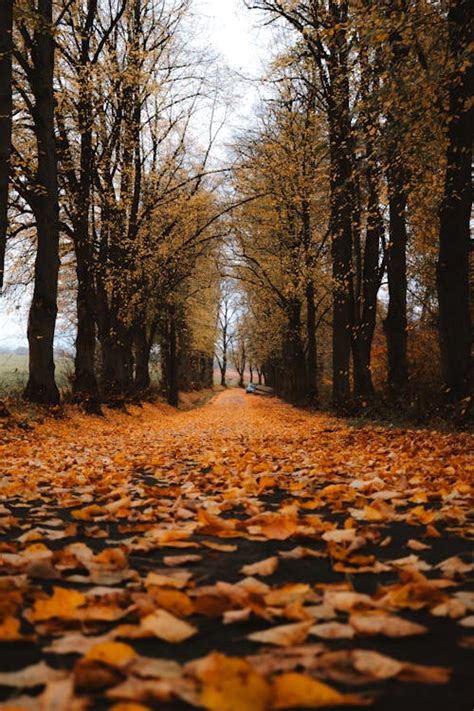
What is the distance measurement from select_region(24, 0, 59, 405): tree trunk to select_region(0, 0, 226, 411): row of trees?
0.02 meters

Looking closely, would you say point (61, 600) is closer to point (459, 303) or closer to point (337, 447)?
point (337, 447)

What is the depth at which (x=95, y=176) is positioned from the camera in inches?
655

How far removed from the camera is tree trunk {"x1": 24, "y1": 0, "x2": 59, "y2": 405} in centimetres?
1173

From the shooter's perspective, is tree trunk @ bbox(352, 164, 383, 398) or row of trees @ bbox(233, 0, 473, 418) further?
tree trunk @ bbox(352, 164, 383, 398)

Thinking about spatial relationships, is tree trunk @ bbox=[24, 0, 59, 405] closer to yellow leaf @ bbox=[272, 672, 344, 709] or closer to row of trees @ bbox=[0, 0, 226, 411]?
row of trees @ bbox=[0, 0, 226, 411]

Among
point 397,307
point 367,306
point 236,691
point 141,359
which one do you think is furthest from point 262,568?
point 141,359

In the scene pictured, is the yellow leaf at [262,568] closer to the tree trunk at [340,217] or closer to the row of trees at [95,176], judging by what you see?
the row of trees at [95,176]

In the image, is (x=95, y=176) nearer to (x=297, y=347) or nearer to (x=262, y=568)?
(x=297, y=347)

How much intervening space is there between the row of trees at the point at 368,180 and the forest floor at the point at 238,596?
5.74 m

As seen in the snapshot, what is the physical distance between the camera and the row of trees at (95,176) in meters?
12.0

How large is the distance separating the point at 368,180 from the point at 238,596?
1257 cm

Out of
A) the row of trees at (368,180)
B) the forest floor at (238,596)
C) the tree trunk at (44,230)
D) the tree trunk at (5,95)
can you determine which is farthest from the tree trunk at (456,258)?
the tree trunk at (44,230)

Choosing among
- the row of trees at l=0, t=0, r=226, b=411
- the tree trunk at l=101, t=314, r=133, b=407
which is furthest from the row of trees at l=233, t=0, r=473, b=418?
the tree trunk at l=101, t=314, r=133, b=407

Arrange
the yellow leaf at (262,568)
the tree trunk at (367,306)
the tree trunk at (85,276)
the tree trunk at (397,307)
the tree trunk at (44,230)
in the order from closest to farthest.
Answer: the yellow leaf at (262,568), the tree trunk at (44,230), the tree trunk at (397,307), the tree trunk at (367,306), the tree trunk at (85,276)
